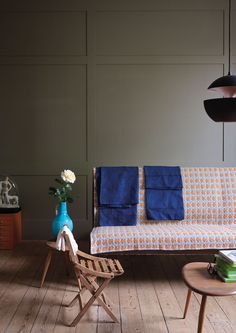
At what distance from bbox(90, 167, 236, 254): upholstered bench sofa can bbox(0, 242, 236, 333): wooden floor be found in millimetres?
376

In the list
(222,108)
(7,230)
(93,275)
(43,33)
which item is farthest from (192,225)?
(43,33)

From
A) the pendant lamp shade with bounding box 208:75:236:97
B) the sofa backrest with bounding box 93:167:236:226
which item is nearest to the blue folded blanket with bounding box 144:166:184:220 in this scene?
the sofa backrest with bounding box 93:167:236:226

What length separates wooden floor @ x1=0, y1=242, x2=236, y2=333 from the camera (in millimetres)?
2672

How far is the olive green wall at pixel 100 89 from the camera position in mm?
4688

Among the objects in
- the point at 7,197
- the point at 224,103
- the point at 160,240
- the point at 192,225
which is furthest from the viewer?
the point at 7,197

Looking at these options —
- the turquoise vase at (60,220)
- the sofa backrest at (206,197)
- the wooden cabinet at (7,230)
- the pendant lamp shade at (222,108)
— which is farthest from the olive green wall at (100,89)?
the pendant lamp shade at (222,108)

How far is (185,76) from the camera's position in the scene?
474 cm

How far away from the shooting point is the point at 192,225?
13.0 ft

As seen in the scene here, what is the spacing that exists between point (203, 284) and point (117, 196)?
5.75 feet

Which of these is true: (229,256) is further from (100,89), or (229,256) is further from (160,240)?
(100,89)

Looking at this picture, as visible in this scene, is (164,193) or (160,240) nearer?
(160,240)

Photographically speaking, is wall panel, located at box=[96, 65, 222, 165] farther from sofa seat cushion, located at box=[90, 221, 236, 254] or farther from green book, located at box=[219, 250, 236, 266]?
green book, located at box=[219, 250, 236, 266]

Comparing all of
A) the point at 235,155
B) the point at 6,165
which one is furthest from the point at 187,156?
the point at 6,165

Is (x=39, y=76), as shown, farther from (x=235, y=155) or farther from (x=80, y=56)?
(x=235, y=155)
